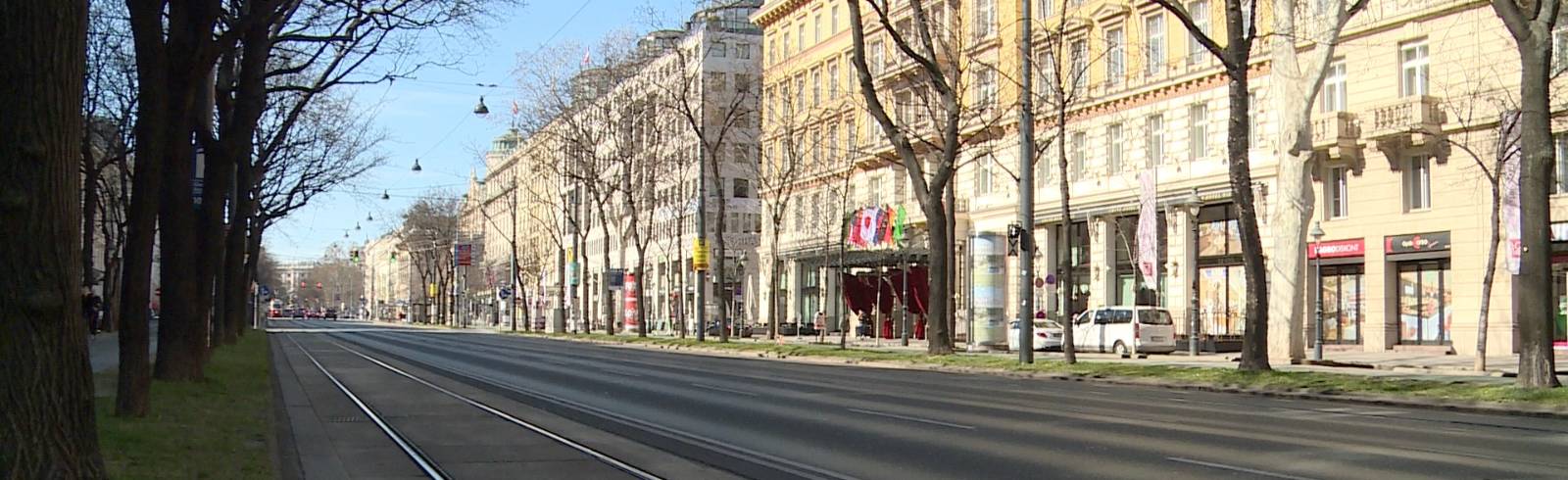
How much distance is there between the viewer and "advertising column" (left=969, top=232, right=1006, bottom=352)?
42.0 metres

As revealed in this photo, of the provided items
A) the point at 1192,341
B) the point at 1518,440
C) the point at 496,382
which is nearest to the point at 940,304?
the point at 1192,341

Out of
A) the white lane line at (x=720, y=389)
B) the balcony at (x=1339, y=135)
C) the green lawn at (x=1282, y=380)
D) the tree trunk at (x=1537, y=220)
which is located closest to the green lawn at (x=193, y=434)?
the white lane line at (x=720, y=389)

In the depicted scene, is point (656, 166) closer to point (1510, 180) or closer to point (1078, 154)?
point (1078, 154)

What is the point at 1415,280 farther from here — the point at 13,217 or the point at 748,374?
the point at 13,217

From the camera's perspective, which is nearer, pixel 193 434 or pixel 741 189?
pixel 193 434

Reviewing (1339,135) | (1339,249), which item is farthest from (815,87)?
(1339,135)

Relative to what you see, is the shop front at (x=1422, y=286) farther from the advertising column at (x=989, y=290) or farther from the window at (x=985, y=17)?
the window at (x=985, y=17)

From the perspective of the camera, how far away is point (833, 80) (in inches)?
2675

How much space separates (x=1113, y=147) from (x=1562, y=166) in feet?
51.8

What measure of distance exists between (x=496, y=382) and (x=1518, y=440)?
18293mm

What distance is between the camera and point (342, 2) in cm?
2112

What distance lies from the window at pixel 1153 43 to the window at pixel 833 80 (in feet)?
73.9

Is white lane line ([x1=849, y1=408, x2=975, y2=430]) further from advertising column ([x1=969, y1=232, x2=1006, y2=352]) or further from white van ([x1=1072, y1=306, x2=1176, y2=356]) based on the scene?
advertising column ([x1=969, y1=232, x2=1006, y2=352])

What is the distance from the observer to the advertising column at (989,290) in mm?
42000
